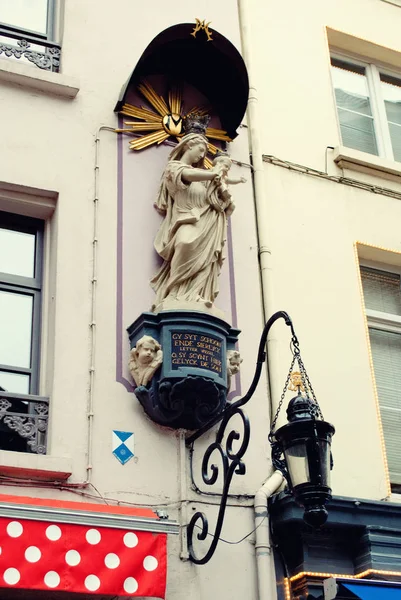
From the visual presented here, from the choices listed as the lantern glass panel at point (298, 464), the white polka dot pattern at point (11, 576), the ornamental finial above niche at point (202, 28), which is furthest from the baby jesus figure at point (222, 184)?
the white polka dot pattern at point (11, 576)

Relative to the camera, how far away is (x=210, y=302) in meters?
7.82

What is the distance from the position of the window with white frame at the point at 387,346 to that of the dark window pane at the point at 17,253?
127 inches

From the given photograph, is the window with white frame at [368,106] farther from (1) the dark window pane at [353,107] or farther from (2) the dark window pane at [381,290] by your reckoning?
(2) the dark window pane at [381,290]

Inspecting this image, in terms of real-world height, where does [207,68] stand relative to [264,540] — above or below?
above

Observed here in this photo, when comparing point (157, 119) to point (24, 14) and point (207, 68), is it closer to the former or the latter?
point (207, 68)

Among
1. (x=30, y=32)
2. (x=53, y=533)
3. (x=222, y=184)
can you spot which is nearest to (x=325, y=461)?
(x=53, y=533)

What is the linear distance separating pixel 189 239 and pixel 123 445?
1.70m

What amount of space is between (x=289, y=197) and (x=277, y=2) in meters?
2.48

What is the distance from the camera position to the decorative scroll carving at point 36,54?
8625 mm

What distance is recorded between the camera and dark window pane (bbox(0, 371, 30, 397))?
24.6 ft

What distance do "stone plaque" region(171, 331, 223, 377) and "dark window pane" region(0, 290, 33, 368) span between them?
1173 mm

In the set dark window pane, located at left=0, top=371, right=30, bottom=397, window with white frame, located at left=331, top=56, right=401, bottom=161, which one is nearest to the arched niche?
window with white frame, located at left=331, top=56, right=401, bottom=161

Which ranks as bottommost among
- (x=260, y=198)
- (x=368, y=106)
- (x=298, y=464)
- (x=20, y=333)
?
(x=298, y=464)

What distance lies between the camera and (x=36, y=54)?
343 inches
